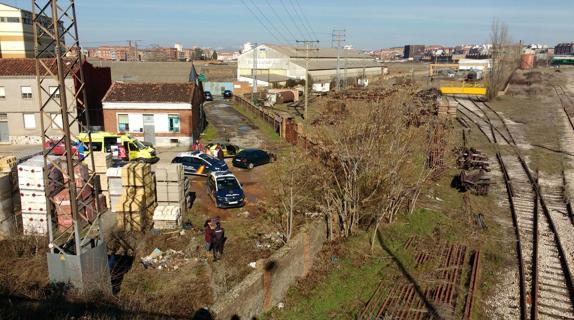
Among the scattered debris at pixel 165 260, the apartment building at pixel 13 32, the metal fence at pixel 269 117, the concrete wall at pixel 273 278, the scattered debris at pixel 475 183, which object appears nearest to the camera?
the concrete wall at pixel 273 278

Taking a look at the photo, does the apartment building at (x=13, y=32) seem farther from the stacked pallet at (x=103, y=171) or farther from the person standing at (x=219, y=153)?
the stacked pallet at (x=103, y=171)

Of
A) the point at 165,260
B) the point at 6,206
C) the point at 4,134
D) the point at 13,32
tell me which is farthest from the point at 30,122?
the point at 13,32

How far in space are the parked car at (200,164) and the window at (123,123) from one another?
9.28 meters

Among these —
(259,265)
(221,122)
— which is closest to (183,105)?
(221,122)

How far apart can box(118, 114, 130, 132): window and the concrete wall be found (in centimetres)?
2212

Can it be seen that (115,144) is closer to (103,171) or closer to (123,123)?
(123,123)

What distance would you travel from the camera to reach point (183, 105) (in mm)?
32250

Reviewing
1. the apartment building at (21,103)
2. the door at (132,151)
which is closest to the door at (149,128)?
the door at (132,151)

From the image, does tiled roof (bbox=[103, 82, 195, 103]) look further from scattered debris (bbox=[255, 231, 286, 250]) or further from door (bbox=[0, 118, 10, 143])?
scattered debris (bbox=[255, 231, 286, 250])

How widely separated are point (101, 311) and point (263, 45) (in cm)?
7699

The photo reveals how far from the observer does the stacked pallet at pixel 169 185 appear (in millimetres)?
18406

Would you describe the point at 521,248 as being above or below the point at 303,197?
below

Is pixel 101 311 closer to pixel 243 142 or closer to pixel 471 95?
pixel 243 142

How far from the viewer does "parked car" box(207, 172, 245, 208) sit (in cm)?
2000
